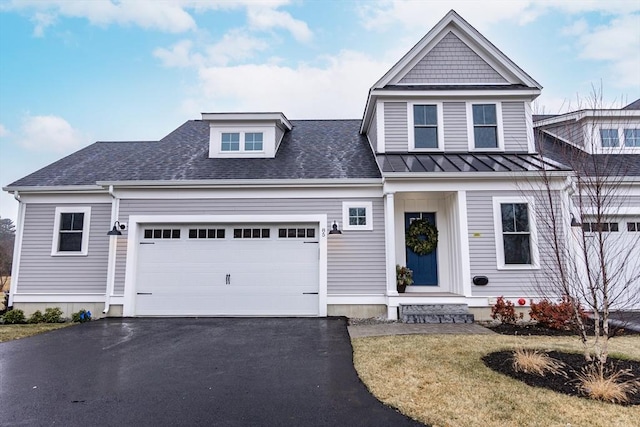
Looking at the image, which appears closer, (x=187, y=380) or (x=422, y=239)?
(x=187, y=380)

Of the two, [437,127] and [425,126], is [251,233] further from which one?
[437,127]

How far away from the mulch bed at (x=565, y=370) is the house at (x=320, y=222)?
3.13m

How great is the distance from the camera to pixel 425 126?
9.99 metres

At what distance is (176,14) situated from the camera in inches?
571

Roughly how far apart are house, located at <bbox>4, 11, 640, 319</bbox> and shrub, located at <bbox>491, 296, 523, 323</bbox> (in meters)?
0.35

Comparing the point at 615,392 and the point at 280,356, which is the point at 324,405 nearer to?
the point at 280,356

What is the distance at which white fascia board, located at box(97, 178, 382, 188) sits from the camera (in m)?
8.83

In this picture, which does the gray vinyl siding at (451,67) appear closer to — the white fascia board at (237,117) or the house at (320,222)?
the house at (320,222)

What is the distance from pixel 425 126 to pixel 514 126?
8.38 ft

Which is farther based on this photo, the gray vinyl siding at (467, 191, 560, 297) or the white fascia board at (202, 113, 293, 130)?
the white fascia board at (202, 113, 293, 130)

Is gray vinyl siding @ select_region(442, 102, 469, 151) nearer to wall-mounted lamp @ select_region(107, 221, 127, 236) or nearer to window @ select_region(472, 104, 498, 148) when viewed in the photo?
window @ select_region(472, 104, 498, 148)

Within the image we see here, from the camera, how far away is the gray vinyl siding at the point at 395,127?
9.91 metres

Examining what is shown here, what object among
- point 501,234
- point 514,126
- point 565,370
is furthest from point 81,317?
point 514,126

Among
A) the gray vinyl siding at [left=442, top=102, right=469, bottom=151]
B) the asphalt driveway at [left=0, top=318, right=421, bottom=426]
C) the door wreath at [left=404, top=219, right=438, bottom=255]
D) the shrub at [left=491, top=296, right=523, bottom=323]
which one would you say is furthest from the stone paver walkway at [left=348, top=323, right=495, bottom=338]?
the gray vinyl siding at [left=442, top=102, right=469, bottom=151]
